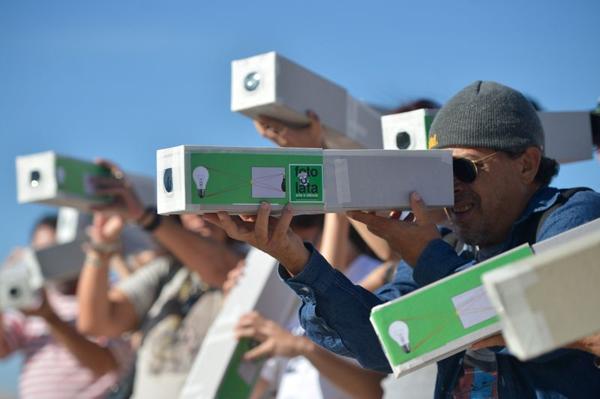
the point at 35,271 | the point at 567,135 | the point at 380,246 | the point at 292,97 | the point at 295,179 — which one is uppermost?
the point at 292,97

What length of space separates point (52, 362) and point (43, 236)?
1316 mm

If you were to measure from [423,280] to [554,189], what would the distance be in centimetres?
45

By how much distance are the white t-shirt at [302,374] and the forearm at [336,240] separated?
0.19 m

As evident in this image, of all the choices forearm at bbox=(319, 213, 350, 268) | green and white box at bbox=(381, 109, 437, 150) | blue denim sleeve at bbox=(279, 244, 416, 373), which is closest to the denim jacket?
blue denim sleeve at bbox=(279, 244, 416, 373)

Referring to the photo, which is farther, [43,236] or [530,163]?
[43,236]

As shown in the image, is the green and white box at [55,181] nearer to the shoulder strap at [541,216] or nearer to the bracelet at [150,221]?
the bracelet at [150,221]

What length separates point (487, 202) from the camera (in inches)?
98.7

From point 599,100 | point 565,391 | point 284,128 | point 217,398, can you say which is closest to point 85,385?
point 217,398

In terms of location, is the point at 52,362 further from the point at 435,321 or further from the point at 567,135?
the point at 435,321

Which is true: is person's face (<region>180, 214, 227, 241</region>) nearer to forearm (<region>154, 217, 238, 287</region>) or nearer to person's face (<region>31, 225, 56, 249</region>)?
forearm (<region>154, 217, 238, 287</region>)

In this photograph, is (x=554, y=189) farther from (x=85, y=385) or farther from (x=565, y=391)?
(x=85, y=385)

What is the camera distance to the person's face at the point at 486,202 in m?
2.50

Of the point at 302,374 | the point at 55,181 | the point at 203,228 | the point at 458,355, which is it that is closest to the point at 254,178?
the point at 458,355

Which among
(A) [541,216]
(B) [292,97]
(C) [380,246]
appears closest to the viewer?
(A) [541,216]
